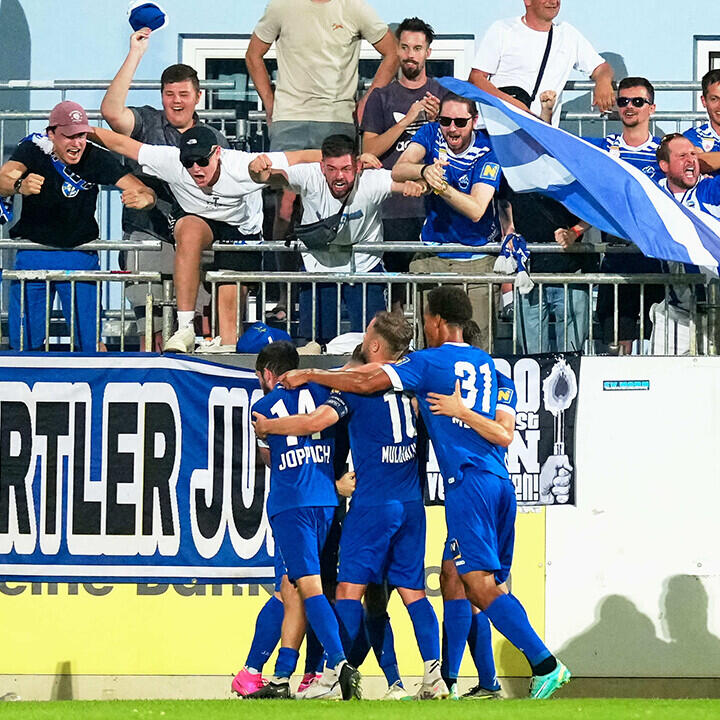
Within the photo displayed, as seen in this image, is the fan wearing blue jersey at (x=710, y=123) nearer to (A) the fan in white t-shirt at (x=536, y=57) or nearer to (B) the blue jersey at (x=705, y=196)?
(B) the blue jersey at (x=705, y=196)

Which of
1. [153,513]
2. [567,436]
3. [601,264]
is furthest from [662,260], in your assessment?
[153,513]

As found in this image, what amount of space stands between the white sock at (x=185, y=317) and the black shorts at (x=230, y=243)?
0.55 meters

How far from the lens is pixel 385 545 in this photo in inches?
397

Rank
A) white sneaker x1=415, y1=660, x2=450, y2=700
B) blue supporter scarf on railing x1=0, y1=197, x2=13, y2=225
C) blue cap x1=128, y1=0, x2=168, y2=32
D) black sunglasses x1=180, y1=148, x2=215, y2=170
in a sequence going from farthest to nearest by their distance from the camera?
blue cap x1=128, y1=0, x2=168, y2=32
blue supporter scarf on railing x1=0, y1=197, x2=13, y2=225
black sunglasses x1=180, y1=148, x2=215, y2=170
white sneaker x1=415, y1=660, x2=450, y2=700

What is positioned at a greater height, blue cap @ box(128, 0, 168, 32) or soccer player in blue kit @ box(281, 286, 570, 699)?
blue cap @ box(128, 0, 168, 32)

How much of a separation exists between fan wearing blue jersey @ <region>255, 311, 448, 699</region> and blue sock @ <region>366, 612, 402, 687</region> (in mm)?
255

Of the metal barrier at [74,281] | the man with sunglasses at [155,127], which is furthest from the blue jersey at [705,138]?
the metal barrier at [74,281]

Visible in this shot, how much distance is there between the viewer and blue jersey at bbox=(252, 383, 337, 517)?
33.6 feet

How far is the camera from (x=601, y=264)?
12.0 meters

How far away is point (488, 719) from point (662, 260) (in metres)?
4.40

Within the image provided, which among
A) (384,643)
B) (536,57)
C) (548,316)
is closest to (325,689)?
(384,643)

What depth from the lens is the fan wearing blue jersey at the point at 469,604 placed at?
9.81 metres

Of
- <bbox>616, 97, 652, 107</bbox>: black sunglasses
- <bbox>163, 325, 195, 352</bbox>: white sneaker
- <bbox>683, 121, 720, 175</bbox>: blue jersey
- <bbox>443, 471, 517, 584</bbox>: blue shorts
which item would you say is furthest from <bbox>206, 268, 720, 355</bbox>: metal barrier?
<bbox>443, 471, 517, 584</bbox>: blue shorts

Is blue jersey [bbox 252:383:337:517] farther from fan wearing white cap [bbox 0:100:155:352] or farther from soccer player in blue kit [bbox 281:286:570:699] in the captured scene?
fan wearing white cap [bbox 0:100:155:352]
